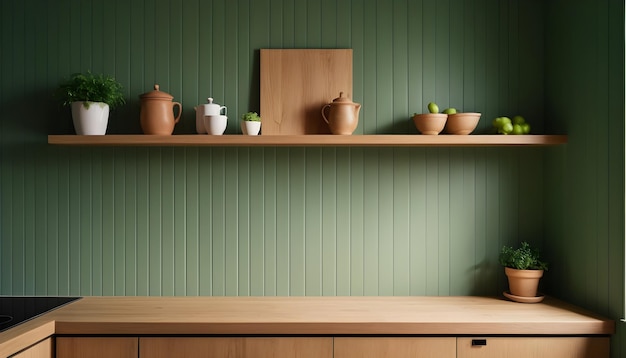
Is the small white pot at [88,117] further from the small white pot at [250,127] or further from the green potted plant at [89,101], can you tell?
the small white pot at [250,127]

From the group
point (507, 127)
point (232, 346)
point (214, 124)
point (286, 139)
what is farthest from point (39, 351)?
point (507, 127)

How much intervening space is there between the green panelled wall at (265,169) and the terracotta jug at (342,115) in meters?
0.18

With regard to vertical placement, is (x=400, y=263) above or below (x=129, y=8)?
below

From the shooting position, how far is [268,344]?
6.65 ft

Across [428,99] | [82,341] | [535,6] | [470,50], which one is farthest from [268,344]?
[535,6]

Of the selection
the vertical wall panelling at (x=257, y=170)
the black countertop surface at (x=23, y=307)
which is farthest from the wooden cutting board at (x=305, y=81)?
the black countertop surface at (x=23, y=307)

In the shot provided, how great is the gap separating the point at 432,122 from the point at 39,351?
1.89 m

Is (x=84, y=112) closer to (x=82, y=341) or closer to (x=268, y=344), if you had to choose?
(x=82, y=341)

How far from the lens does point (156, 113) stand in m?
2.35

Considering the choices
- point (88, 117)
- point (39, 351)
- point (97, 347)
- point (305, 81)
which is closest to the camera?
point (39, 351)

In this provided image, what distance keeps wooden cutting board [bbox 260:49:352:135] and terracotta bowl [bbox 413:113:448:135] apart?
1.24 feet

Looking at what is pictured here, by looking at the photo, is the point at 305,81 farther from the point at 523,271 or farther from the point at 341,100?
the point at 523,271

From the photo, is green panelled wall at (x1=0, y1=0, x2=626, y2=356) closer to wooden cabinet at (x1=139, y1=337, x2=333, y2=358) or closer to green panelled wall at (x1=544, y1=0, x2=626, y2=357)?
green panelled wall at (x1=544, y1=0, x2=626, y2=357)

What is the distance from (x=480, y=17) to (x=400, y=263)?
1.30 m
